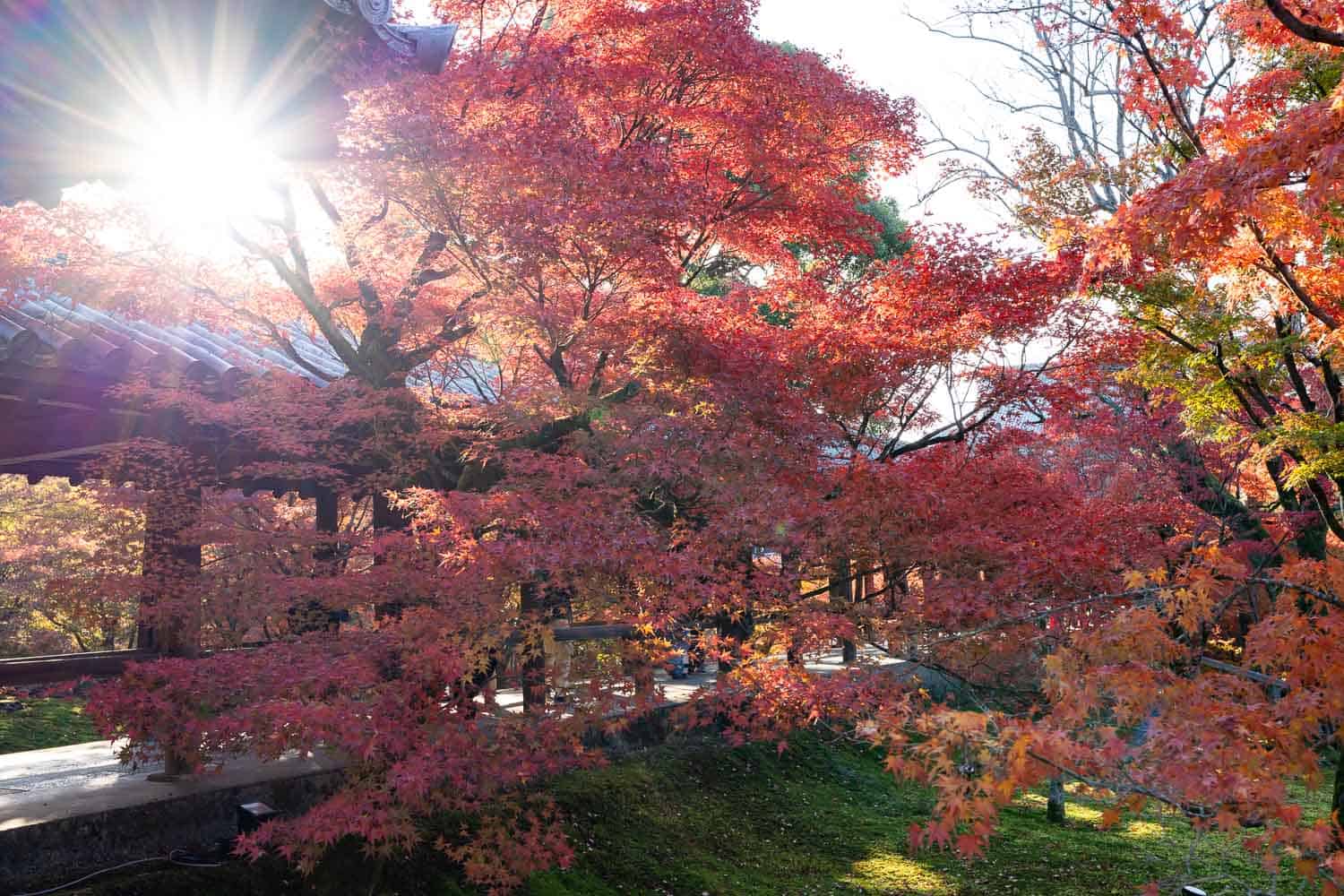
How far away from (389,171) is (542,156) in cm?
125

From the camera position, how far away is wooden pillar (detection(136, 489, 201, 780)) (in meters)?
7.99

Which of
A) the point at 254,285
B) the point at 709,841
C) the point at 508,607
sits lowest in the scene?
the point at 709,841

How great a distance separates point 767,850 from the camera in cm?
1084

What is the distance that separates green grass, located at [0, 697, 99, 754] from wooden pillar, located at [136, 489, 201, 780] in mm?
4091

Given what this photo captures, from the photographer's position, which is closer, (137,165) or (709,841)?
(137,165)

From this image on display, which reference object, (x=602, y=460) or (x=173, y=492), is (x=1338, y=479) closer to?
(x=602, y=460)

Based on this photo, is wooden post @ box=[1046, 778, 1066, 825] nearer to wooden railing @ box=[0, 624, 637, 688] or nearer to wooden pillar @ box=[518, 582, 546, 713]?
wooden pillar @ box=[518, 582, 546, 713]

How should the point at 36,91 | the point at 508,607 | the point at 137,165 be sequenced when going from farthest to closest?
1. the point at 508,607
2. the point at 137,165
3. the point at 36,91

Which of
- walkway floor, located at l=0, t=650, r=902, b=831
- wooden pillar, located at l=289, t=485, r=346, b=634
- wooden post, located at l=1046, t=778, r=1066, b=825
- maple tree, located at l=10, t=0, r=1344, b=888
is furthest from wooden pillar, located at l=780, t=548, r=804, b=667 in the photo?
wooden post, located at l=1046, t=778, r=1066, b=825

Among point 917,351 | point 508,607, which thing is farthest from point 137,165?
point 917,351

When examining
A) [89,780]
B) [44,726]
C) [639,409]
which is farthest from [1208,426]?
[44,726]

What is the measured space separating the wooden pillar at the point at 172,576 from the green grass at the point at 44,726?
4091 millimetres

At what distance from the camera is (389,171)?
7.94m

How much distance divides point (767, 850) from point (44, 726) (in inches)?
348
